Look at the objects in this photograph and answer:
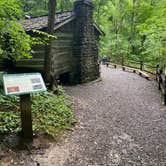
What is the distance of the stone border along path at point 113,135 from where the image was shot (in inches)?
177

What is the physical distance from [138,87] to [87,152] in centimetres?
865

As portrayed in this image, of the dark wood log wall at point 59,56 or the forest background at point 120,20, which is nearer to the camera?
the dark wood log wall at point 59,56

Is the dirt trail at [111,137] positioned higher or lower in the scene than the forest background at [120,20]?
lower

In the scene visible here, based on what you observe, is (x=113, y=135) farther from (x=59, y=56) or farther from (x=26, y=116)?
(x=59, y=56)

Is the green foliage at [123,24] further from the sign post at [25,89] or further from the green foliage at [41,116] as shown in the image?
the sign post at [25,89]

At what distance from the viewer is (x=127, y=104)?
902cm

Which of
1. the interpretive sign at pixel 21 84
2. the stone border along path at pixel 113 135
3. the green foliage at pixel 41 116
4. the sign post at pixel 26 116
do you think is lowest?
the stone border along path at pixel 113 135

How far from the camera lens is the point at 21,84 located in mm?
4379

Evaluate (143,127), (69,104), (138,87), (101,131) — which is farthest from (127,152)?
(138,87)

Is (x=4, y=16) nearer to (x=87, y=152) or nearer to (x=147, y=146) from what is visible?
(x=87, y=152)

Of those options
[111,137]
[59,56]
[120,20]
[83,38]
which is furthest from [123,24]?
[111,137]

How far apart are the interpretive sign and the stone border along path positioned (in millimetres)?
1358

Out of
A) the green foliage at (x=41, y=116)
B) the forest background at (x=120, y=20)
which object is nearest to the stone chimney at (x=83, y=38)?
the green foliage at (x=41, y=116)

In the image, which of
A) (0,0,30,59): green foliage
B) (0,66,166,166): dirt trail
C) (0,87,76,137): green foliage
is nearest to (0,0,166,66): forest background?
(0,66,166,166): dirt trail
